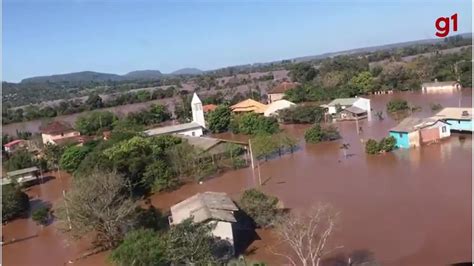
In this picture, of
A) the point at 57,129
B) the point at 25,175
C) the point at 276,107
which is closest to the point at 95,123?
the point at 57,129

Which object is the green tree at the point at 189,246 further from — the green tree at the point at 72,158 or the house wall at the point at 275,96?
the house wall at the point at 275,96

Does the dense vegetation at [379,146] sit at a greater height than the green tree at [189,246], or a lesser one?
lesser

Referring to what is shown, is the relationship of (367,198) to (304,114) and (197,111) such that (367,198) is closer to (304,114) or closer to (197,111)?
(304,114)

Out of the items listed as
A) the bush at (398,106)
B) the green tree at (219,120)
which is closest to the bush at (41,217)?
the green tree at (219,120)

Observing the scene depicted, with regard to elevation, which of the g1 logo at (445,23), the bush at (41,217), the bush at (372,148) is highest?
the g1 logo at (445,23)

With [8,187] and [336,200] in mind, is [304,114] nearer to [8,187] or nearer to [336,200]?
[336,200]

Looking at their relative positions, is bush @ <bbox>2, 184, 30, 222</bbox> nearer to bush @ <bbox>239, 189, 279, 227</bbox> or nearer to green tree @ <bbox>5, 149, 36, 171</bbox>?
green tree @ <bbox>5, 149, 36, 171</bbox>
